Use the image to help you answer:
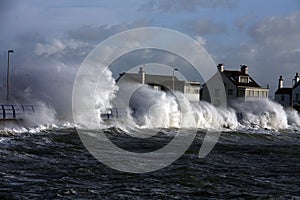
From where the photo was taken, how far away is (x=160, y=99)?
3800cm

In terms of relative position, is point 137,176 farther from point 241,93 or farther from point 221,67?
point 221,67

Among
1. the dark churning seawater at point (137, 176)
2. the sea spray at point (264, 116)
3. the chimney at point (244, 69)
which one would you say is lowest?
the dark churning seawater at point (137, 176)

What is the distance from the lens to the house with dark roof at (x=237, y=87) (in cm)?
6838

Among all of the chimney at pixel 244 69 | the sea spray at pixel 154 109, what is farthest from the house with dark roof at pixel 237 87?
the sea spray at pixel 154 109

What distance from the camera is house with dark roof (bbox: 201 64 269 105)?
2692 inches

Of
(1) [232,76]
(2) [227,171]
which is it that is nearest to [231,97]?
(1) [232,76]

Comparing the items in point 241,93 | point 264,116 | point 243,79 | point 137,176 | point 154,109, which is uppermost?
point 243,79

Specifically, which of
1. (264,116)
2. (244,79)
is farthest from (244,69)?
(264,116)

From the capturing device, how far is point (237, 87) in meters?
68.1

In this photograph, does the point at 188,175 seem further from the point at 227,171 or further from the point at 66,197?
the point at 66,197

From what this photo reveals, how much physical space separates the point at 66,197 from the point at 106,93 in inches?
903

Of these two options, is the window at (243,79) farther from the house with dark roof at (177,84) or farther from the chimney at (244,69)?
the house with dark roof at (177,84)

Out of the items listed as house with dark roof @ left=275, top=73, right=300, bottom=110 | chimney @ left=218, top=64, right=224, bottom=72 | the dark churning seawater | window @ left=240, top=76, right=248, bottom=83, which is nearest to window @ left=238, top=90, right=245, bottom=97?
window @ left=240, top=76, right=248, bottom=83

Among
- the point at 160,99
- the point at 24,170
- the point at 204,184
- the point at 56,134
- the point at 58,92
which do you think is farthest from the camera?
the point at 160,99
